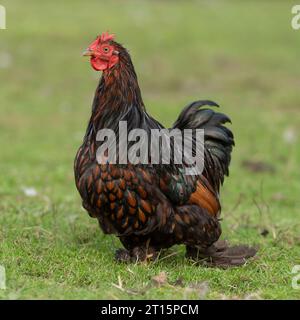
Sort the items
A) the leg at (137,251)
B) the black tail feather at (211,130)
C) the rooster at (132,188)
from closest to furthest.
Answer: the rooster at (132,188)
the leg at (137,251)
the black tail feather at (211,130)

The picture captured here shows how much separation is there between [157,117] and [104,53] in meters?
9.66

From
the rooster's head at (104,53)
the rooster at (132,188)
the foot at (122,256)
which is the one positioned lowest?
the foot at (122,256)

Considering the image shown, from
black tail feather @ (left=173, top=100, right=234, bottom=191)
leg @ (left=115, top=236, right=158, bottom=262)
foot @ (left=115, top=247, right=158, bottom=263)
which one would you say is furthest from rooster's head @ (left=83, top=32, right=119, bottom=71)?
foot @ (left=115, top=247, right=158, bottom=263)

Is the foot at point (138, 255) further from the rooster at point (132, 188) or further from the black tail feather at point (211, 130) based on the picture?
the black tail feather at point (211, 130)

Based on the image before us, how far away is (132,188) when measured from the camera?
5766 millimetres

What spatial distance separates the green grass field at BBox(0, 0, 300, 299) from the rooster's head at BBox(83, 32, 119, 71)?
1805 millimetres

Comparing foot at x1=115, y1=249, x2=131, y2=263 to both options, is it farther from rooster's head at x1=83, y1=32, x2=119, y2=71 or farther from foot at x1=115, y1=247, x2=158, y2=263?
rooster's head at x1=83, y1=32, x2=119, y2=71

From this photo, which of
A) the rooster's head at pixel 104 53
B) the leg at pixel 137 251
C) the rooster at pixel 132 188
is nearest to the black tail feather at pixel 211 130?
the rooster at pixel 132 188

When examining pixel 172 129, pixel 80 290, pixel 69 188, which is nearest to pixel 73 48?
pixel 69 188

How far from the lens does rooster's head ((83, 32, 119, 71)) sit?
5852 millimetres

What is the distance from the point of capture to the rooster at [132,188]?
5.78 meters

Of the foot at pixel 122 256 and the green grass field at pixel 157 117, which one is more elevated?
the green grass field at pixel 157 117
